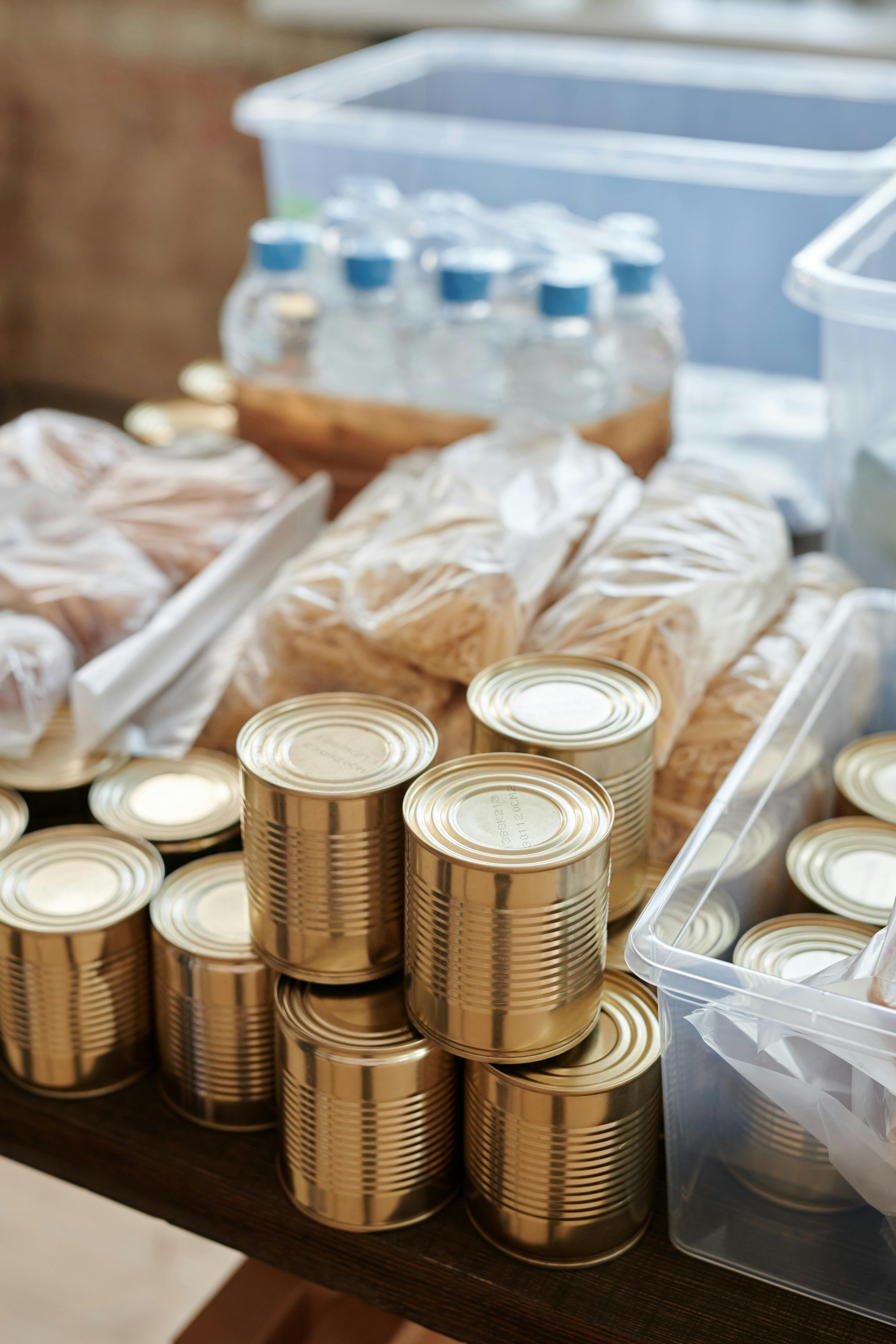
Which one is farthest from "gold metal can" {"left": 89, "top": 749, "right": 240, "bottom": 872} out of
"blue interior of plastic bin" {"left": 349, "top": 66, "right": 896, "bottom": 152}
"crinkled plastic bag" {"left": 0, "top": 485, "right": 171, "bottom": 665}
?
"blue interior of plastic bin" {"left": 349, "top": 66, "right": 896, "bottom": 152}

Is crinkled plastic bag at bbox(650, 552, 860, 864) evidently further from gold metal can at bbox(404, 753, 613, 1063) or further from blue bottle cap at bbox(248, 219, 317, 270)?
blue bottle cap at bbox(248, 219, 317, 270)

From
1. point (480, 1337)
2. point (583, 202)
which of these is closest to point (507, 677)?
point (480, 1337)

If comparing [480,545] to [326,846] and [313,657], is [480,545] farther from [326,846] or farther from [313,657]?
[326,846]

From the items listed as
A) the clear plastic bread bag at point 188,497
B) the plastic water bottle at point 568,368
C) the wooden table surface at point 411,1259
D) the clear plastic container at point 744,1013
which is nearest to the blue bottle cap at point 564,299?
the plastic water bottle at point 568,368

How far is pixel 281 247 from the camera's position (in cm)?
108

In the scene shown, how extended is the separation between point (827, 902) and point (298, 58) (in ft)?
5.18

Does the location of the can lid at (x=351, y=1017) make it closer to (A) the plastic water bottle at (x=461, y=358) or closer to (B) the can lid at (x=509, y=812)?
(B) the can lid at (x=509, y=812)

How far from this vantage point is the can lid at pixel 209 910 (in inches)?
27.0

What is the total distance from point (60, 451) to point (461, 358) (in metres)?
0.35

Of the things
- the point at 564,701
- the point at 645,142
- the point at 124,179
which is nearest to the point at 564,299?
the point at 645,142

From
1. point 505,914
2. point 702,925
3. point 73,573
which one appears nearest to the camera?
point 505,914

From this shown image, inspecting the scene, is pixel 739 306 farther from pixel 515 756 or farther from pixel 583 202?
pixel 515 756

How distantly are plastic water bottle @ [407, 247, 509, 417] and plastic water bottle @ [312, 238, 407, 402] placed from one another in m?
0.02

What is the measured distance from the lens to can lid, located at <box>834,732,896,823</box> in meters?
0.82
